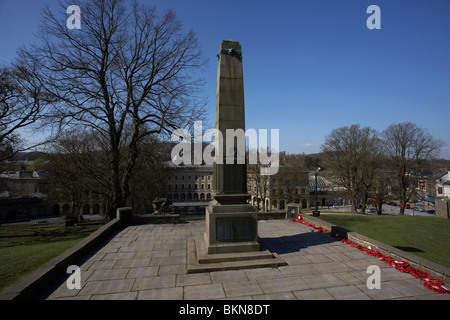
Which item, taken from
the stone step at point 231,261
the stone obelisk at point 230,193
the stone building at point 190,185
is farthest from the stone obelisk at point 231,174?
the stone building at point 190,185

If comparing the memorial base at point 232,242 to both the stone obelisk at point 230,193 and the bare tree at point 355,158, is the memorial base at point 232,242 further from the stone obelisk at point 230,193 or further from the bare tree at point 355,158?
the bare tree at point 355,158

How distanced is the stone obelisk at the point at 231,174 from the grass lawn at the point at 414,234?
8.08 metres

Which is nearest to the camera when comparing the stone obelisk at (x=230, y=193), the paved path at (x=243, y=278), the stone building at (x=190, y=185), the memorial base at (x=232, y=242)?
the paved path at (x=243, y=278)

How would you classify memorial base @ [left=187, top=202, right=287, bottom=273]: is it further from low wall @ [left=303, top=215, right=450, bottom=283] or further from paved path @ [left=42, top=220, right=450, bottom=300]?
low wall @ [left=303, top=215, right=450, bottom=283]

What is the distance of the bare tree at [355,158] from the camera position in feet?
86.0

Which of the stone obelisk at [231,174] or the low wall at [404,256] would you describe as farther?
the stone obelisk at [231,174]

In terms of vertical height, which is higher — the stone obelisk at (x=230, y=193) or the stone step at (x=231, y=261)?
the stone obelisk at (x=230, y=193)

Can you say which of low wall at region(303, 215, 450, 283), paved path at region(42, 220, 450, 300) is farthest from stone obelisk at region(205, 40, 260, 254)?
low wall at region(303, 215, 450, 283)

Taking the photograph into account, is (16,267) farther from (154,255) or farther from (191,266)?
(191,266)

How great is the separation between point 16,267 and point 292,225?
→ 10.7 meters

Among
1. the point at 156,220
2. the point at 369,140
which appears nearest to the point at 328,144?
the point at 369,140

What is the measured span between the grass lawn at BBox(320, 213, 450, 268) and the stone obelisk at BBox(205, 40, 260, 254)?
26.5 ft

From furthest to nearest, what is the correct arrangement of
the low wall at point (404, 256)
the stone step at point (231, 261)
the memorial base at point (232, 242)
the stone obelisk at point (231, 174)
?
the stone obelisk at point (231, 174)
the memorial base at point (232, 242)
the stone step at point (231, 261)
the low wall at point (404, 256)

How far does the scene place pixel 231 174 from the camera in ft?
23.6
